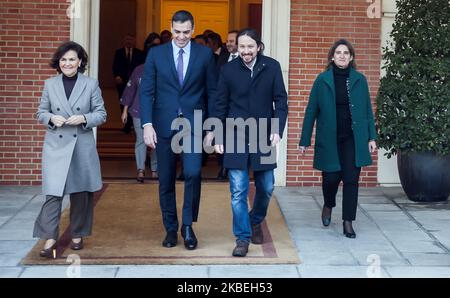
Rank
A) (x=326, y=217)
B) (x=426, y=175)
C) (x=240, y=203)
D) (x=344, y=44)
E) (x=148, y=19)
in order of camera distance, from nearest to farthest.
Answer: (x=240, y=203) → (x=344, y=44) → (x=326, y=217) → (x=426, y=175) → (x=148, y=19)

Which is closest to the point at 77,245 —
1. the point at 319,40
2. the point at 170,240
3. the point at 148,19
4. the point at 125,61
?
the point at 170,240

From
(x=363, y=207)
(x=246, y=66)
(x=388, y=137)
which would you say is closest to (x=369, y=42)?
(x=388, y=137)

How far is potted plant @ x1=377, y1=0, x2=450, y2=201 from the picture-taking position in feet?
27.4

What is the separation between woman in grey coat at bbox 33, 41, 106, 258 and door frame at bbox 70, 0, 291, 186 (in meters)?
3.12

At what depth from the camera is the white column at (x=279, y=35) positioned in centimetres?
948

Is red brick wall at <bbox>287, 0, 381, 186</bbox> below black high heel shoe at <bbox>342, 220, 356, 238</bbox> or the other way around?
the other way around

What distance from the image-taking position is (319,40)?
9.52m

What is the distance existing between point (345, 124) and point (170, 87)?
1543 millimetres

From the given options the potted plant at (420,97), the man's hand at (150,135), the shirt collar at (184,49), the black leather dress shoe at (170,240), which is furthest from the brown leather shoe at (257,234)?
the potted plant at (420,97)

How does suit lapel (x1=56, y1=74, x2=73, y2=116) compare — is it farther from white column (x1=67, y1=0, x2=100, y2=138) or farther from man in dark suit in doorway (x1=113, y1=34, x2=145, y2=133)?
man in dark suit in doorway (x1=113, y1=34, x2=145, y2=133)
